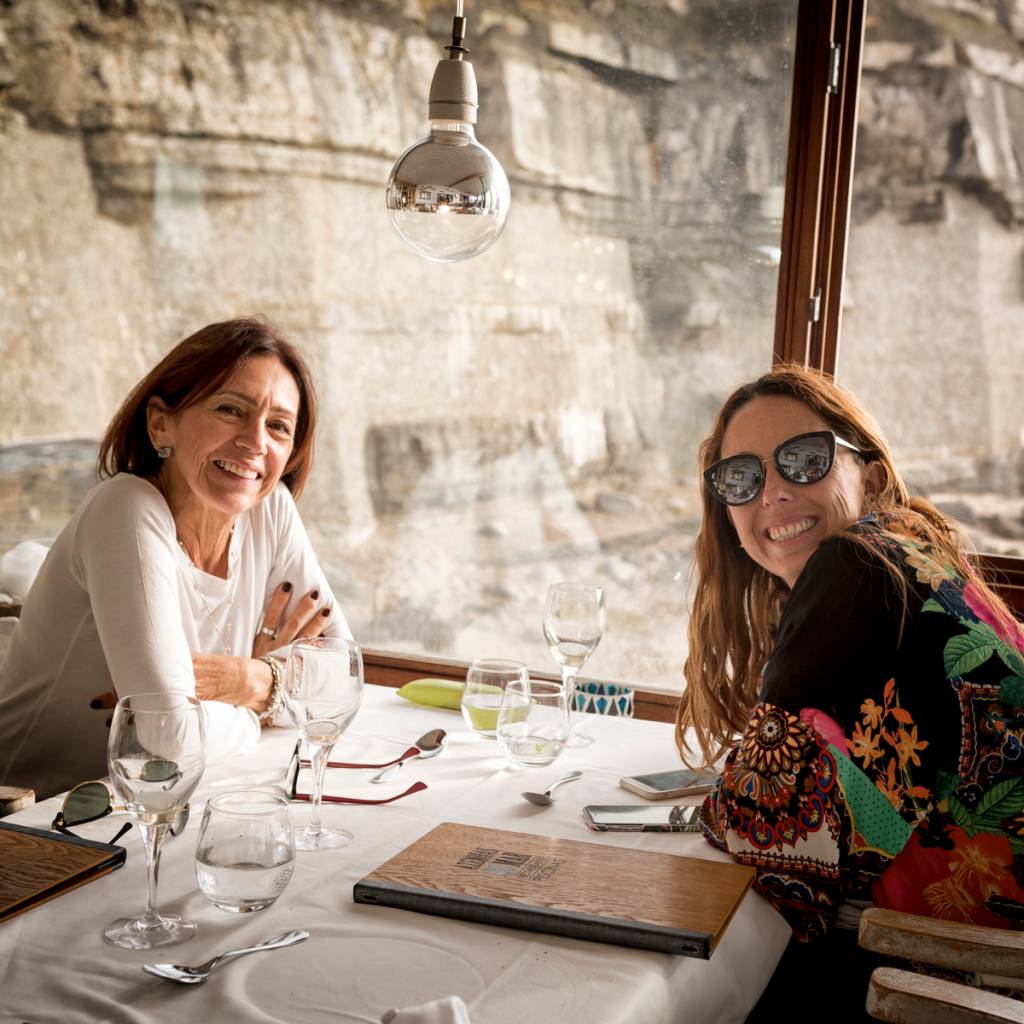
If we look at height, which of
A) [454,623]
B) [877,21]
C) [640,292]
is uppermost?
[877,21]

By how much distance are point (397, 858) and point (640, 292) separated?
2.16 metres

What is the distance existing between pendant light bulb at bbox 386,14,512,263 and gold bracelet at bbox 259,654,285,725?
2.36ft

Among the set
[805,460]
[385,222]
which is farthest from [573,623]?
[385,222]

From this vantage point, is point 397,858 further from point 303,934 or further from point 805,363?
point 805,363

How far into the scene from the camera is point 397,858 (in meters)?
1.29

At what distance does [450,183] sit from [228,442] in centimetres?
67

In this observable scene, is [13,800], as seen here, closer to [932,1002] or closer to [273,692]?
[273,692]

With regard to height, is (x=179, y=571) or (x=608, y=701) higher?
(x=179, y=571)

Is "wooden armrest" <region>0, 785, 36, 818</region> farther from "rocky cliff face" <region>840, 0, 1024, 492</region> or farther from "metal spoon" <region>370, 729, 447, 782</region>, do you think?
"rocky cliff face" <region>840, 0, 1024, 492</region>

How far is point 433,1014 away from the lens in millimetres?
949

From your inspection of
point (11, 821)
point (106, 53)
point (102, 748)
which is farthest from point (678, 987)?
point (106, 53)

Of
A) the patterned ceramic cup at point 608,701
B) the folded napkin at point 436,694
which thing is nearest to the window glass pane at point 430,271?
the patterned ceramic cup at point 608,701

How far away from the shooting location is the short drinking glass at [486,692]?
183 centimetres

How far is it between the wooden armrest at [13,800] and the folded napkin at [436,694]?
0.73 m
